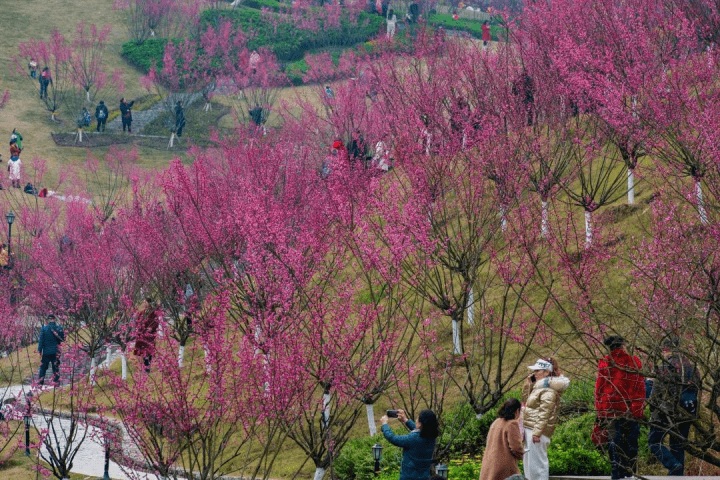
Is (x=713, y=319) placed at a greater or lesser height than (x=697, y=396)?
greater

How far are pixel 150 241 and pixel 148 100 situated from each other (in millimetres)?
35284

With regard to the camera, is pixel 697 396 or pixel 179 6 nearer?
pixel 697 396

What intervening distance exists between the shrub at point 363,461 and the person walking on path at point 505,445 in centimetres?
330

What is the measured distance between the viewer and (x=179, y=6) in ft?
218

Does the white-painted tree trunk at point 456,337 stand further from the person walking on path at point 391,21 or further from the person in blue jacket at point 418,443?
the person walking on path at point 391,21

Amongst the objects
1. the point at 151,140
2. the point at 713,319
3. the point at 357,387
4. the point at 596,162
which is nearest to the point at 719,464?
the point at 713,319

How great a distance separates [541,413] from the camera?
1037 cm

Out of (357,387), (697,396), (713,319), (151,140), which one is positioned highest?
(713,319)

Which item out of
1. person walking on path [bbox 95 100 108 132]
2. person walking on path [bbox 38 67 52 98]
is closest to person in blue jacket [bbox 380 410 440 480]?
person walking on path [bbox 95 100 108 132]

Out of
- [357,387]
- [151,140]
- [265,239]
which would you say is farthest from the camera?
[151,140]

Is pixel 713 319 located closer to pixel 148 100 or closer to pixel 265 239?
pixel 265 239

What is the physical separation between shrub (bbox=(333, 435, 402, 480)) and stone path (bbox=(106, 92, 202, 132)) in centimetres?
4079

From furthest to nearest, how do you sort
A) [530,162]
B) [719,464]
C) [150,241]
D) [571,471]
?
[150,241]
[530,162]
[571,471]
[719,464]

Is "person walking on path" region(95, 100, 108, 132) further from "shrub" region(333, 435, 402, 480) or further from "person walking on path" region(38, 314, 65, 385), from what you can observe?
"shrub" region(333, 435, 402, 480)
